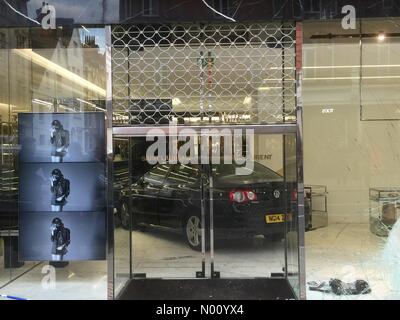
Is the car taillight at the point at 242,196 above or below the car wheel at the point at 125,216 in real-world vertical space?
above

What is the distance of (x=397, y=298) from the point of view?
14.6 feet

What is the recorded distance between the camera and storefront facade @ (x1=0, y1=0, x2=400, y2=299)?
14.2ft

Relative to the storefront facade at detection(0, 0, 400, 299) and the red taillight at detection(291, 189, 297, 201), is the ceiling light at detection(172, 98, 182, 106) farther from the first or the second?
the red taillight at detection(291, 189, 297, 201)

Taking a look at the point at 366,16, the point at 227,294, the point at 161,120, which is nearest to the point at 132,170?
the point at 161,120

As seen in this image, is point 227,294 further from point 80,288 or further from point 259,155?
point 259,155

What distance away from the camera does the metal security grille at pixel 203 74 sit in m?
4.73

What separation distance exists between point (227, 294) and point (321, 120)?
3.89m

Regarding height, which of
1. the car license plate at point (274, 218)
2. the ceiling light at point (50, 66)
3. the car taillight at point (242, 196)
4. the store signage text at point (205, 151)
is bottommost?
the car license plate at point (274, 218)

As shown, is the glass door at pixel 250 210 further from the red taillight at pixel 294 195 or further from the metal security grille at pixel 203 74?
the metal security grille at pixel 203 74

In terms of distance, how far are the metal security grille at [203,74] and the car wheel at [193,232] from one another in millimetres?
1279

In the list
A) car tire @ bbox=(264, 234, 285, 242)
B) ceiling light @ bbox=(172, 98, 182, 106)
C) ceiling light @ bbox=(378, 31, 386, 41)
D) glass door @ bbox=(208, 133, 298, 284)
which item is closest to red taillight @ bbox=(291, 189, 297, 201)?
glass door @ bbox=(208, 133, 298, 284)

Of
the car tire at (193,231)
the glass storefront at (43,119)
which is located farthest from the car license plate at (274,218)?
the glass storefront at (43,119)

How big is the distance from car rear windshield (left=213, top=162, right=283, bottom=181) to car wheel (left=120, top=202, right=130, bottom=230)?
1125mm
